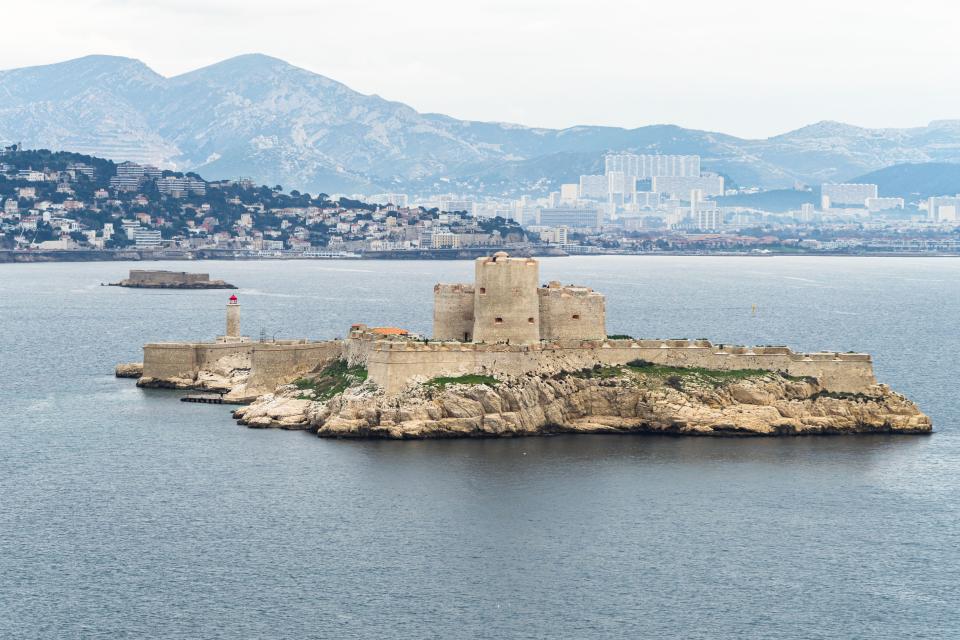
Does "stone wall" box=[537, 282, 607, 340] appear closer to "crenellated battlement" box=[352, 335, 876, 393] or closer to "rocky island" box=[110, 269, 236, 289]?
"crenellated battlement" box=[352, 335, 876, 393]

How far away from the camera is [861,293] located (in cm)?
13688

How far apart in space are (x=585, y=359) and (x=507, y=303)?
306 cm

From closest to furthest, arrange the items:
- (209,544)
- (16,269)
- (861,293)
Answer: (209,544) → (861,293) → (16,269)

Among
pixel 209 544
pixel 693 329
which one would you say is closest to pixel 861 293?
pixel 693 329

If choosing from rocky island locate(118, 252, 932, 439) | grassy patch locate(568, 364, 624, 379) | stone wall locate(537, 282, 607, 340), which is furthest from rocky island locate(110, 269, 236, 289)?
grassy patch locate(568, 364, 624, 379)

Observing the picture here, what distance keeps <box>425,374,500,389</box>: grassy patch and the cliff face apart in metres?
Result: 0.10

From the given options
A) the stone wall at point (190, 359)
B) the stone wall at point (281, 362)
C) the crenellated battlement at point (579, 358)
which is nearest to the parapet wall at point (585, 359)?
the crenellated battlement at point (579, 358)

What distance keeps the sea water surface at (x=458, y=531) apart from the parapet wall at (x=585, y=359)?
8.54 feet

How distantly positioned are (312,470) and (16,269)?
15466cm

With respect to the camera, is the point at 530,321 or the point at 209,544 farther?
the point at 530,321

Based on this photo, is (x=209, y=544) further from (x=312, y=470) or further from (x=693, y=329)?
(x=693, y=329)

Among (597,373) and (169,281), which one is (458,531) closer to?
(597,373)

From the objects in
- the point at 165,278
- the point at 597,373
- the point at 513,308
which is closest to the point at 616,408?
the point at 597,373

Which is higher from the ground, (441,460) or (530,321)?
(530,321)
